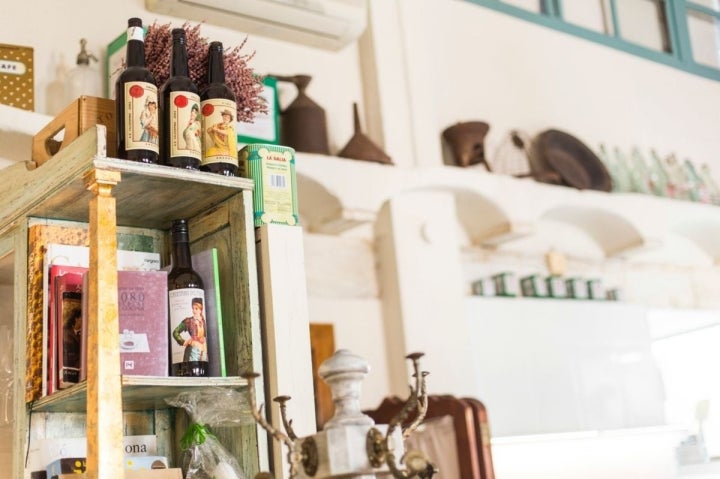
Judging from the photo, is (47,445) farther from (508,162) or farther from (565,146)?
(565,146)

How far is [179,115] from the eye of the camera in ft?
6.41

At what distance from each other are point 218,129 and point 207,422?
0.61 meters

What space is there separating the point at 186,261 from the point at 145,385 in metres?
0.36

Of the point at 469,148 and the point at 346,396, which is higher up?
the point at 469,148

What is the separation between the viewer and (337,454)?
3.77 feet

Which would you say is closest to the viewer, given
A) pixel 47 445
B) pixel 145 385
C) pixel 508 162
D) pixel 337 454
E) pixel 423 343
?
pixel 337 454

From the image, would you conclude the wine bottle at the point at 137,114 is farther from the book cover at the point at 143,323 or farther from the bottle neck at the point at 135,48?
the book cover at the point at 143,323

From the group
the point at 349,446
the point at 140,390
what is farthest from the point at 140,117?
the point at 349,446

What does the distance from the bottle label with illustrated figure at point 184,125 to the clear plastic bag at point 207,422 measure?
50cm

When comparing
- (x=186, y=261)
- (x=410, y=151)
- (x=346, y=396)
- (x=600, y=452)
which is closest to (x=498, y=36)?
(x=410, y=151)

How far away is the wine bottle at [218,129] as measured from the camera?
78.8 inches

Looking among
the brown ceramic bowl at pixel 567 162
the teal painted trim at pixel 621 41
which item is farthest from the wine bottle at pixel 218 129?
the teal painted trim at pixel 621 41

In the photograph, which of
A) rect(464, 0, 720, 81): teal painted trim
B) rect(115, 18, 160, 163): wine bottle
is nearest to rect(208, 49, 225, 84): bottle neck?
rect(115, 18, 160, 163): wine bottle

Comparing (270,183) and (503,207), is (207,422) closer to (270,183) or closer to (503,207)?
(270,183)
